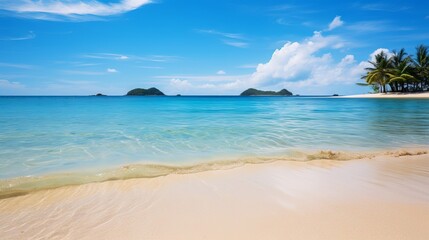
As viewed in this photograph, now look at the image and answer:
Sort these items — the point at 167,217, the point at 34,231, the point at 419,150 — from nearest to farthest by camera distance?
the point at 34,231 → the point at 167,217 → the point at 419,150

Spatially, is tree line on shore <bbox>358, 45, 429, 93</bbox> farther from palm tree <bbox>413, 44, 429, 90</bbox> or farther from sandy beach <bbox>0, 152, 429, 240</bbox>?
sandy beach <bbox>0, 152, 429, 240</bbox>

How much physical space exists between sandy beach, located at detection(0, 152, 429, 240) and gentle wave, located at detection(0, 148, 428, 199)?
1.02 ft

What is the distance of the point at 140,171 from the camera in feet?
18.6

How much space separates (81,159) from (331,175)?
6.17m

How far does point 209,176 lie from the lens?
5273 millimetres

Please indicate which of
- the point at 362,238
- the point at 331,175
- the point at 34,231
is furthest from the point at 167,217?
the point at 331,175

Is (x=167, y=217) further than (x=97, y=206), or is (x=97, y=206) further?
(x=97, y=206)

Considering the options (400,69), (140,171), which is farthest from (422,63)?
(140,171)

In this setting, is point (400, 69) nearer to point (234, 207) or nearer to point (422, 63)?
point (422, 63)

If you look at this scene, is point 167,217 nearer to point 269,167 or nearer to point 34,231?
point 34,231

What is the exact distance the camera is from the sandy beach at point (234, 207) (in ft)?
9.99

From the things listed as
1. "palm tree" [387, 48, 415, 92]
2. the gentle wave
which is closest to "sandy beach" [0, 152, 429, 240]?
the gentle wave

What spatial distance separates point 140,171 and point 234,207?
2.72 meters

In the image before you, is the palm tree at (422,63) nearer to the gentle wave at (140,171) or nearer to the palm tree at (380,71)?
the palm tree at (380,71)
